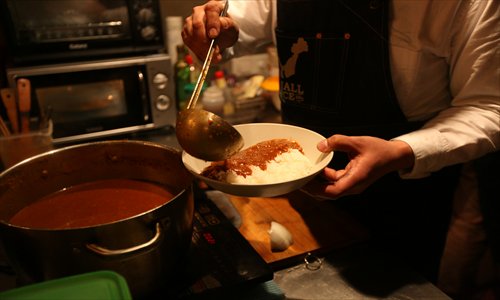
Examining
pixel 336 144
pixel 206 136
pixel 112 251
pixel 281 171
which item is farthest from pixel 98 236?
pixel 336 144

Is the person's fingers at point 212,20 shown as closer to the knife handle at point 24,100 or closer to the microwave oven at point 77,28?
the microwave oven at point 77,28

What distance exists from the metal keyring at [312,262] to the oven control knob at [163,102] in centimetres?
101

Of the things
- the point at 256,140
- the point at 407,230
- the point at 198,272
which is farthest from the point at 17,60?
the point at 407,230

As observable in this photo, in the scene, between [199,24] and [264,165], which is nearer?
[264,165]

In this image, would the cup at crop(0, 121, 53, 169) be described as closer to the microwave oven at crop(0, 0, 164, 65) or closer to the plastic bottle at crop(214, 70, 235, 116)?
the microwave oven at crop(0, 0, 164, 65)

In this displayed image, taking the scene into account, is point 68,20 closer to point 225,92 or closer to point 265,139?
point 225,92

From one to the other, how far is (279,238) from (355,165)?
0.81 feet

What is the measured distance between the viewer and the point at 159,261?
0.65 metres

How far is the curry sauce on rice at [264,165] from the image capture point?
74cm

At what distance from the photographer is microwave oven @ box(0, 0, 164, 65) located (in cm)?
142

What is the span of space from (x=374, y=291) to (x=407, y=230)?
0.45 m

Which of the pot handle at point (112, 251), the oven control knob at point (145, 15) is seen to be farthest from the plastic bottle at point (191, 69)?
Result: the pot handle at point (112, 251)

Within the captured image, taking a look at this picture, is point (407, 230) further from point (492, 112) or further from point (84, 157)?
point (84, 157)

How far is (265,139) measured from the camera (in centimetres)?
91
